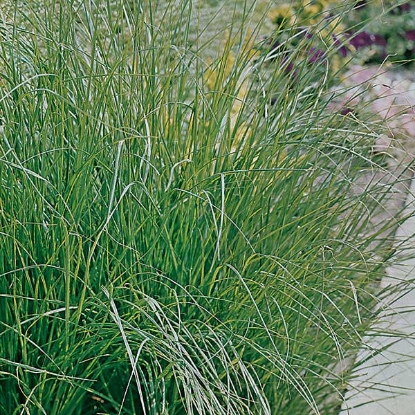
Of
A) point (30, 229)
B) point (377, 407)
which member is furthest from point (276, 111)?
point (377, 407)

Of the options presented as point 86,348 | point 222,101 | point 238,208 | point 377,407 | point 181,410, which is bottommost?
point 377,407

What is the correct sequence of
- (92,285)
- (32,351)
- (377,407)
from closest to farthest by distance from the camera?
(32,351) → (92,285) → (377,407)

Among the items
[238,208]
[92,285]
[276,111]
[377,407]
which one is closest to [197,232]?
[238,208]

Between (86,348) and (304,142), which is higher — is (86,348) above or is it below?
below

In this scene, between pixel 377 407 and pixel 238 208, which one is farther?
pixel 377 407

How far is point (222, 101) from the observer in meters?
1.59

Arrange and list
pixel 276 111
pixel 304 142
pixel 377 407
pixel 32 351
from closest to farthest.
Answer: pixel 32 351, pixel 304 142, pixel 276 111, pixel 377 407

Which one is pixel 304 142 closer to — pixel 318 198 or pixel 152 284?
pixel 318 198

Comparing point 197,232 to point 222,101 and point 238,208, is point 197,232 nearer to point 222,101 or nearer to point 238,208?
point 238,208

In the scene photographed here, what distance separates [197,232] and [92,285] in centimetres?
23

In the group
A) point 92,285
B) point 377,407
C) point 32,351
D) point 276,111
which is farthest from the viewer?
point 377,407

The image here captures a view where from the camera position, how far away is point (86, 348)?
4.37ft

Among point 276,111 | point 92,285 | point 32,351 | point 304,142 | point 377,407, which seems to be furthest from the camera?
point 377,407

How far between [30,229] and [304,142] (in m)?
0.56
